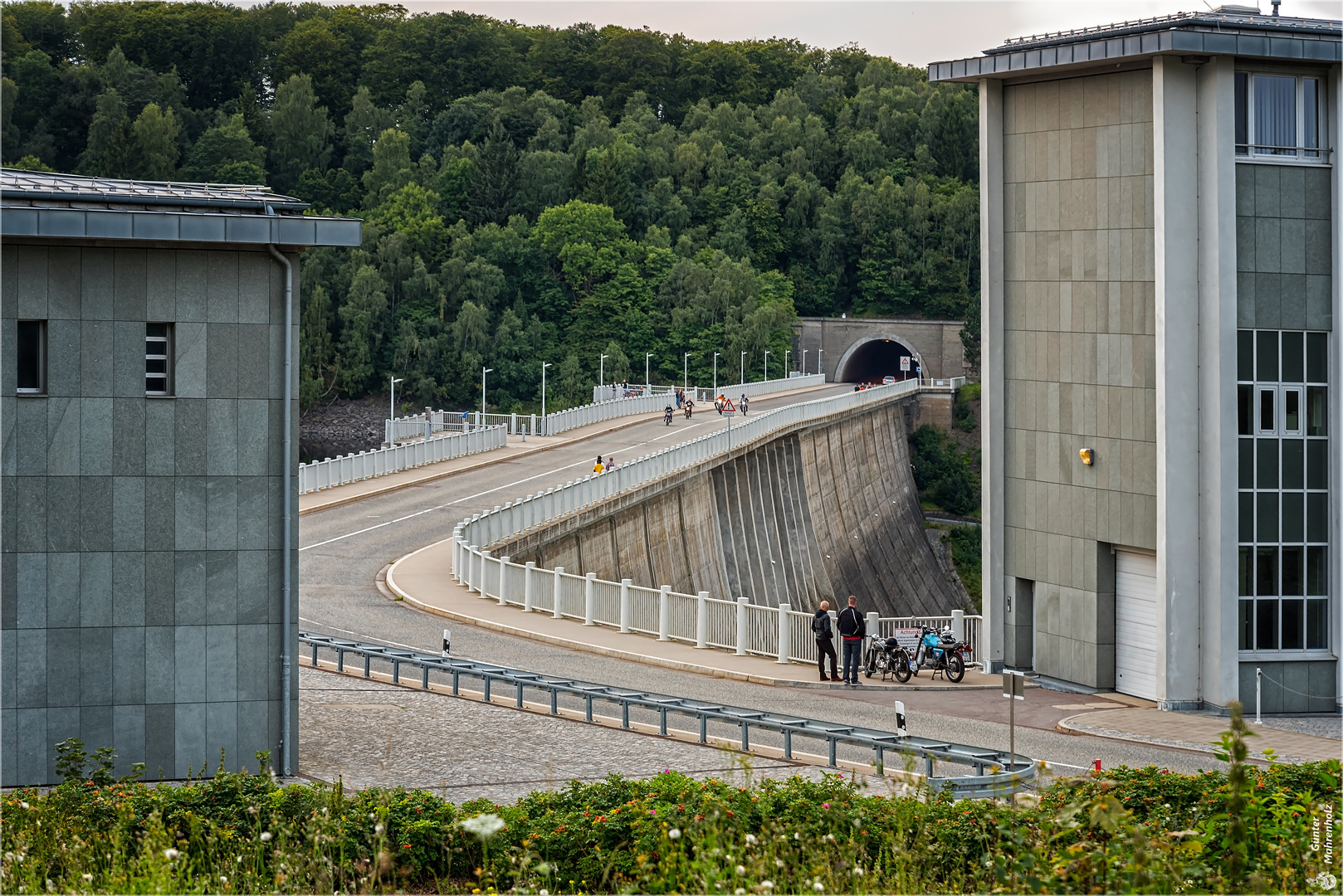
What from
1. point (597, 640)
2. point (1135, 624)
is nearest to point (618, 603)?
point (597, 640)

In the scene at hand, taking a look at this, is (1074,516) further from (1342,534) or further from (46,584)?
(46,584)

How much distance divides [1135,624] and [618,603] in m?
11.2

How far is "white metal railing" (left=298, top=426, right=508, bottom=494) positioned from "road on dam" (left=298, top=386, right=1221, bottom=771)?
84.5 inches

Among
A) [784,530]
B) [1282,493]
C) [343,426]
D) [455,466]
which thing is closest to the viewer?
[1282,493]

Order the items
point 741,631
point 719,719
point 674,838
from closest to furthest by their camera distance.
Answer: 1. point 674,838
2. point 719,719
3. point 741,631

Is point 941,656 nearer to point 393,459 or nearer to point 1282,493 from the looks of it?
point 1282,493

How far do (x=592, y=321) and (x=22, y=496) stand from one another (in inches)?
4600

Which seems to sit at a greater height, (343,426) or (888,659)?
(343,426)

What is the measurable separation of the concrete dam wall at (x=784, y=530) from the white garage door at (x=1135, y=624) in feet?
36.2

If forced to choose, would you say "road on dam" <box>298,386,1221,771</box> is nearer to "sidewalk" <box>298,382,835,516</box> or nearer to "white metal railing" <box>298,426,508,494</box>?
"sidewalk" <box>298,382,835,516</box>

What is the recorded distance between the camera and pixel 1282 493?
25.8m

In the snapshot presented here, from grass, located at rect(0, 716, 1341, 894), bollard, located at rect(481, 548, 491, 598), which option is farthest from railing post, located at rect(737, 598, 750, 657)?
grass, located at rect(0, 716, 1341, 894)

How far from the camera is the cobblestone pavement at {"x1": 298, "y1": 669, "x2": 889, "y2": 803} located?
1867 cm

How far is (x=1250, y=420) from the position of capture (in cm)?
2578
